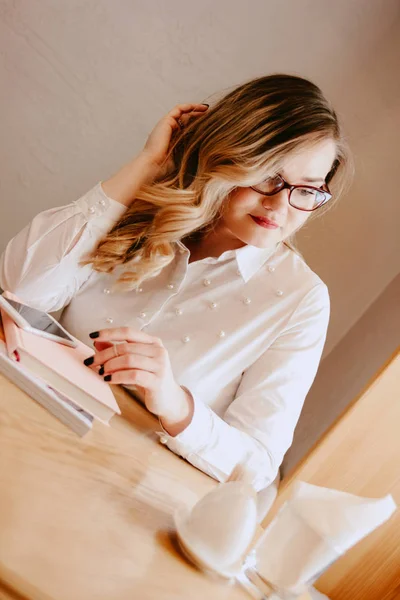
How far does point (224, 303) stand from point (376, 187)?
0.86 meters

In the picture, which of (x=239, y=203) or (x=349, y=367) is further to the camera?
(x=349, y=367)

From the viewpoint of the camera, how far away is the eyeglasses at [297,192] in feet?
4.06

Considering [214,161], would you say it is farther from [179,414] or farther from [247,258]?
[179,414]

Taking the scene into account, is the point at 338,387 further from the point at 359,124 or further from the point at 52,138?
the point at 52,138

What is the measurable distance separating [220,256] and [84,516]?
2.62ft

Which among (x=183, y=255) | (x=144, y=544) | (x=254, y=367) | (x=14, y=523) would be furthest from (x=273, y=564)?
(x=183, y=255)

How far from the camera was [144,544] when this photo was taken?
72 cm

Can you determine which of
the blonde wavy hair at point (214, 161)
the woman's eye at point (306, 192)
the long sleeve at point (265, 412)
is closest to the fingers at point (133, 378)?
the long sleeve at point (265, 412)

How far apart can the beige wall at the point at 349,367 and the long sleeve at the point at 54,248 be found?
2.90ft

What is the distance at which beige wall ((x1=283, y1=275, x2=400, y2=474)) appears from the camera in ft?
5.78

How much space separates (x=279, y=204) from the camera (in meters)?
1.24

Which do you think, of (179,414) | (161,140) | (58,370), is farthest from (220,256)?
(58,370)

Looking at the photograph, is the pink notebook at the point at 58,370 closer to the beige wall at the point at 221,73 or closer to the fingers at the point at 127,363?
the fingers at the point at 127,363

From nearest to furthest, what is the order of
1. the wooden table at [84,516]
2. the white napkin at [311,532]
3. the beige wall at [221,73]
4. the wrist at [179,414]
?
1. the wooden table at [84,516]
2. the white napkin at [311,532]
3. the wrist at [179,414]
4. the beige wall at [221,73]
